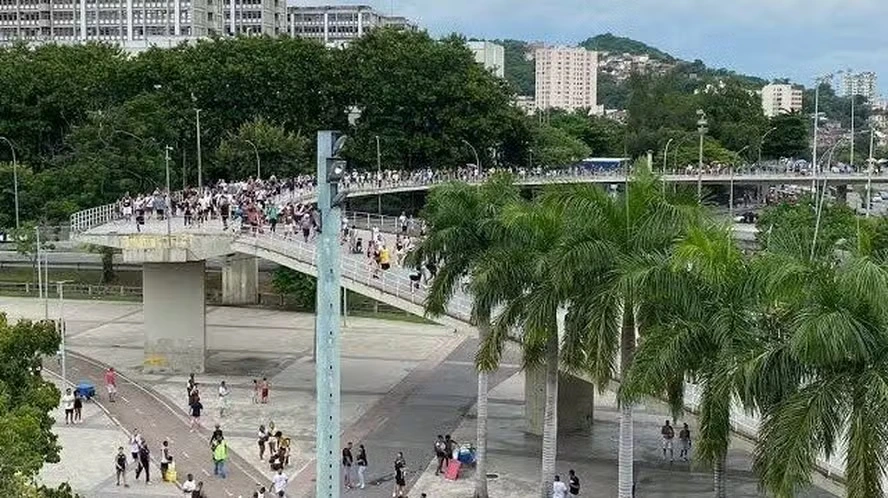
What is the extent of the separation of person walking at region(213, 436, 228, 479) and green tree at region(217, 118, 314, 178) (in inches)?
1796

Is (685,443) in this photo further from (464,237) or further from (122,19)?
(122,19)

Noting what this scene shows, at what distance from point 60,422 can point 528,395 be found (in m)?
14.9

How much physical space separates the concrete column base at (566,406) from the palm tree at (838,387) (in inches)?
779

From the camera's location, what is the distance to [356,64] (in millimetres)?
87375

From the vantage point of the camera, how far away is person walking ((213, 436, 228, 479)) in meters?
30.7

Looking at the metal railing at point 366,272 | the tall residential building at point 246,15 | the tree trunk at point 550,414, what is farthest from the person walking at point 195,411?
the tall residential building at point 246,15

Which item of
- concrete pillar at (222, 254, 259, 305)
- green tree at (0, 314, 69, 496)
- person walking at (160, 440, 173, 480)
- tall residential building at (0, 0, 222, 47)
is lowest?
person walking at (160, 440, 173, 480)

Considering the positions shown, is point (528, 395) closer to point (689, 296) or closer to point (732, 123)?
point (689, 296)

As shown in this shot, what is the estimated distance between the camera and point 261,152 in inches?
2965

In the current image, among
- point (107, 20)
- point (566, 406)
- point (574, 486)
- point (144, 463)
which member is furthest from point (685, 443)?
point (107, 20)

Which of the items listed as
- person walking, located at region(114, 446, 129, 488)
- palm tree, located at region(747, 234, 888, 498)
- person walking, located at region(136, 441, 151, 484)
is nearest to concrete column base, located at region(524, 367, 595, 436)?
person walking, located at region(136, 441, 151, 484)

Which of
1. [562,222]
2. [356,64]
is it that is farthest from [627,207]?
[356,64]

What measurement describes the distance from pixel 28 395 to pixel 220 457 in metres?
9.27

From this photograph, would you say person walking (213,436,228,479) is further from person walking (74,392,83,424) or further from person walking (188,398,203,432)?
person walking (74,392,83,424)
